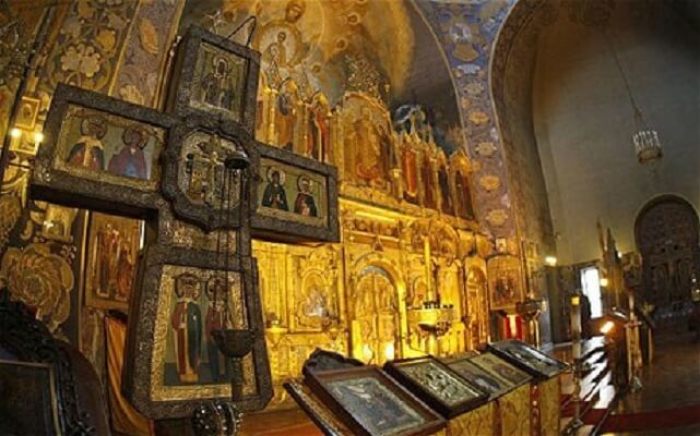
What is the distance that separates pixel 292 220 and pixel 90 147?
3.10 ft

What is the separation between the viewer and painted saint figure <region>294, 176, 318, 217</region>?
271 centimetres

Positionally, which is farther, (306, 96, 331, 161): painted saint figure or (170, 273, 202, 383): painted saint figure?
(306, 96, 331, 161): painted saint figure

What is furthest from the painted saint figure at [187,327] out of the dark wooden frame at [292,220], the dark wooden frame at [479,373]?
the dark wooden frame at [479,373]

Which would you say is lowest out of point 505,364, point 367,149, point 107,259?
point 505,364

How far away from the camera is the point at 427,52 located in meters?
14.1

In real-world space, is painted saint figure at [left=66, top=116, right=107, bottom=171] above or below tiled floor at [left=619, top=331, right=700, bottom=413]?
above

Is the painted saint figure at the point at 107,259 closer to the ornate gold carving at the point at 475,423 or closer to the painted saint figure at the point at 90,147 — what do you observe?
the painted saint figure at the point at 90,147

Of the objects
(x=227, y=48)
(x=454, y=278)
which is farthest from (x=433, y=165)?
(x=227, y=48)

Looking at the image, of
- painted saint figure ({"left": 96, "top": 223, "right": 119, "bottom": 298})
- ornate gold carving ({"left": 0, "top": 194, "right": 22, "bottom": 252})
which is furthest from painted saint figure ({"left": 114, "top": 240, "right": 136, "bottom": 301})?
ornate gold carving ({"left": 0, "top": 194, "right": 22, "bottom": 252})

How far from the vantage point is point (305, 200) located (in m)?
2.75

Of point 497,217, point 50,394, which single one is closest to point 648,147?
point 497,217

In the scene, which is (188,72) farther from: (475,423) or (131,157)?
(475,423)

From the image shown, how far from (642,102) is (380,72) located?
311 inches

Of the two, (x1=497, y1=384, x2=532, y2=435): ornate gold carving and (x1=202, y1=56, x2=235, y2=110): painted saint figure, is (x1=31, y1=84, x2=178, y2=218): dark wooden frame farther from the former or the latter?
(x1=497, y1=384, x2=532, y2=435): ornate gold carving
